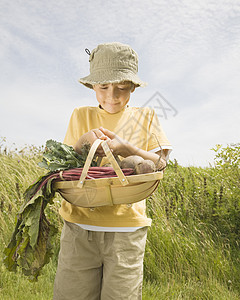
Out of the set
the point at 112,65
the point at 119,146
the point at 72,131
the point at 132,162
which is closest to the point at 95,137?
the point at 119,146

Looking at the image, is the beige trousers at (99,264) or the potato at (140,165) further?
the beige trousers at (99,264)

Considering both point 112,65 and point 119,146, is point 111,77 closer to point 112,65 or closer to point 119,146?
point 112,65

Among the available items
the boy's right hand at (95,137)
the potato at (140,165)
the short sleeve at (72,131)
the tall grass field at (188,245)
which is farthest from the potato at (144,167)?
the tall grass field at (188,245)

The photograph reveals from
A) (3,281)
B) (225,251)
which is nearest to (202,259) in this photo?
(225,251)

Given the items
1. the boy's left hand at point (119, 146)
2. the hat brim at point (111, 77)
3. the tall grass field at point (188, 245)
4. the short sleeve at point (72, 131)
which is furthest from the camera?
the tall grass field at point (188, 245)

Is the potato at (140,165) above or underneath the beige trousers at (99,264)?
above

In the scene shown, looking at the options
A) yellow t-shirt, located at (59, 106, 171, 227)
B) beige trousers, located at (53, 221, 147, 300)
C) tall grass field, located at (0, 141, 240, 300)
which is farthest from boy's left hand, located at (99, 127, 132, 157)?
tall grass field, located at (0, 141, 240, 300)

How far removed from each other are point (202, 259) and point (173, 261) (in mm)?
320

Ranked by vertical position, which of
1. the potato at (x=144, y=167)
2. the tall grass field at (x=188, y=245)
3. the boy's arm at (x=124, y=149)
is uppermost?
the boy's arm at (x=124, y=149)

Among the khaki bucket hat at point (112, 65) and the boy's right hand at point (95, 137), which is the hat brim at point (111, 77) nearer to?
the khaki bucket hat at point (112, 65)

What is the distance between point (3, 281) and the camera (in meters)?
3.18

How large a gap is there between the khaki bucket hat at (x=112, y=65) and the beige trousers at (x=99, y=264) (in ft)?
3.32

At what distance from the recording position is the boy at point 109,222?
2.00 metres

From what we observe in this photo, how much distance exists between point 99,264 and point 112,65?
136 centimetres
